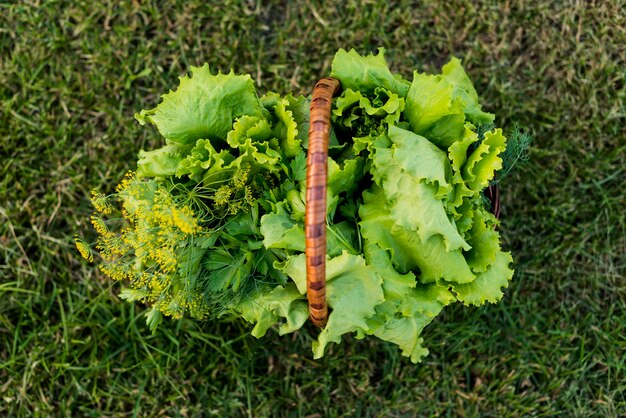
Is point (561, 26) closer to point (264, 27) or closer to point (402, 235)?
point (264, 27)

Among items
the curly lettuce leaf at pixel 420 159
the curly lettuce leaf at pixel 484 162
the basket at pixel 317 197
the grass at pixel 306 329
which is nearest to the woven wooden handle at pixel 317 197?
the basket at pixel 317 197

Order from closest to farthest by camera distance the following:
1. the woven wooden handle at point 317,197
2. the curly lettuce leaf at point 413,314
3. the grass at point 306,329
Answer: the woven wooden handle at point 317,197 < the curly lettuce leaf at point 413,314 < the grass at point 306,329

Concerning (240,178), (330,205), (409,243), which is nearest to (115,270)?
(240,178)

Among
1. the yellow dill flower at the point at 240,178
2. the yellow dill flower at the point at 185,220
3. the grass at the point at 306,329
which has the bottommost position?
the grass at the point at 306,329

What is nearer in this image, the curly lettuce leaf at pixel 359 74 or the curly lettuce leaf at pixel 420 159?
the curly lettuce leaf at pixel 420 159

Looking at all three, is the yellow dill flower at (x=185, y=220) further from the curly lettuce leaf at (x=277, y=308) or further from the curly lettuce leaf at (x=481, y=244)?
the curly lettuce leaf at (x=481, y=244)

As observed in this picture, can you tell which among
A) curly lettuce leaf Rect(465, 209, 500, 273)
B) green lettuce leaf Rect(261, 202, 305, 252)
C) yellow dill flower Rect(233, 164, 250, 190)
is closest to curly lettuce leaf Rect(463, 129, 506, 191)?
curly lettuce leaf Rect(465, 209, 500, 273)

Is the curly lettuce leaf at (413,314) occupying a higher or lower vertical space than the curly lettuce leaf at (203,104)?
lower

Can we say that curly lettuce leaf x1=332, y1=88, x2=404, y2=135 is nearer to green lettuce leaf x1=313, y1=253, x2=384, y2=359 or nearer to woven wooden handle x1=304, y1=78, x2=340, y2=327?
woven wooden handle x1=304, y1=78, x2=340, y2=327
